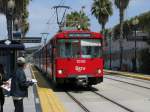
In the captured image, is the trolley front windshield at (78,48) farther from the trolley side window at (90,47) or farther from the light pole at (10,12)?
the light pole at (10,12)

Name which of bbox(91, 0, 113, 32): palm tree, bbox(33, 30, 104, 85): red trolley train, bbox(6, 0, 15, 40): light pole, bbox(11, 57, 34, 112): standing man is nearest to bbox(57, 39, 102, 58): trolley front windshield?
bbox(33, 30, 104, 85): red trolley train

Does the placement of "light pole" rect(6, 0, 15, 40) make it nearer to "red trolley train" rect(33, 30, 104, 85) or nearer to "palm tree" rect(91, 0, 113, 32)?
"red trolley train" rect(33, 30, 104, 85)

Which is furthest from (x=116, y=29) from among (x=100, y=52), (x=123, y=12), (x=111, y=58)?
(x=100, y=52)

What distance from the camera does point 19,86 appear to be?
40.1 ft

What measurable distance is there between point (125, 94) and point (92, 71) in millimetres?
2499

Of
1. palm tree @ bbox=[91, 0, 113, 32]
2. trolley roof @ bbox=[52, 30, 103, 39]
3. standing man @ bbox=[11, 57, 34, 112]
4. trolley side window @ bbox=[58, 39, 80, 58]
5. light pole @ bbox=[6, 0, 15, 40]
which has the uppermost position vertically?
palm tree @ bbox=[91, 0, 113, 32]

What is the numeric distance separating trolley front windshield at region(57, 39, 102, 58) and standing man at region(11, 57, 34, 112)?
547 inches

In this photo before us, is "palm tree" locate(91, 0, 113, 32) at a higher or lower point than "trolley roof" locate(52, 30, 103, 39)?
higher

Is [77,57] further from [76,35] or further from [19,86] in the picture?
[19,86]

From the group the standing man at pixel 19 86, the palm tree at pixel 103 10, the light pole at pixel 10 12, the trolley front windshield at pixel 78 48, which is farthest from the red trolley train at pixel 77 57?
the palm tree at pixel 103 10

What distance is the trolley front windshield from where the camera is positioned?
2612cm

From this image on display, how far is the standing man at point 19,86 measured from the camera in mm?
12148

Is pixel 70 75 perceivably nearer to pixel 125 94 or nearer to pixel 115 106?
pixel 125 94

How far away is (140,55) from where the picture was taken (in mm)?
59656
